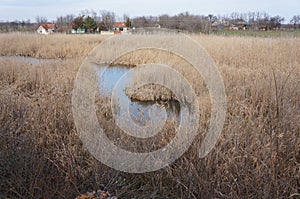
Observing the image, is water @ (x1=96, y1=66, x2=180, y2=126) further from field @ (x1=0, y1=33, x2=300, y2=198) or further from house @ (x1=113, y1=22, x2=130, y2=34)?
house @ (x1=113, y1=22, x2=130, y2=34)

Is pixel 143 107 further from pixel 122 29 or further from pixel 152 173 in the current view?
pixel 122 29

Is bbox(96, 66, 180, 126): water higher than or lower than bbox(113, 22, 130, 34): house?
lower

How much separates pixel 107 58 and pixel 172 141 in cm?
682

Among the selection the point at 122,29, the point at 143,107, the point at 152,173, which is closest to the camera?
the point at 152,173

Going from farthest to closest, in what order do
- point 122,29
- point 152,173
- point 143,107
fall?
point 122,29, point 143,107, point 152,173

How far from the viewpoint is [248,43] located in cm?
853

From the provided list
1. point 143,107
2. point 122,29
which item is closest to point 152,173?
point 143,107

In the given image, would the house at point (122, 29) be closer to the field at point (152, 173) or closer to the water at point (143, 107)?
the water at point (143, 107)

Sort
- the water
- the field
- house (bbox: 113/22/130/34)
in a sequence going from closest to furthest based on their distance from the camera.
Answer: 1. the field
2. the water
3. house (bbox: 113/22/130/34)

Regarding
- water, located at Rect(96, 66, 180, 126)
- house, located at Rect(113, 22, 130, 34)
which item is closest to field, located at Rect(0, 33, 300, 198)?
water, located at Rect(96, 66, 180, 126)

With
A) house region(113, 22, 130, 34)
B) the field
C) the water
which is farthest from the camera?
house region(113, 22, 130, 34)

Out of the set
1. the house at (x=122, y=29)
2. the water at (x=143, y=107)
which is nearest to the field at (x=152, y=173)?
the water at (x=143, y=107)

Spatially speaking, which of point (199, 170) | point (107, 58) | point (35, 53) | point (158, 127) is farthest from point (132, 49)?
point (199, 170)

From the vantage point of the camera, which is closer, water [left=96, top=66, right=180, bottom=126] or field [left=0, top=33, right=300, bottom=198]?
field [left=0, top=33, right=300, bottom=198]
